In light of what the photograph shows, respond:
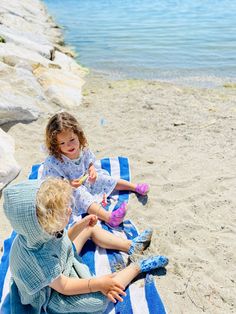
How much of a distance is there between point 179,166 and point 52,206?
2881 millimetres

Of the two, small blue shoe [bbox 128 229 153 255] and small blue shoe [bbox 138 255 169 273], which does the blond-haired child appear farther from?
small blue shoe [bbox 128 229 153 255]

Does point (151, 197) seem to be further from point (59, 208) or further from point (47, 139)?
point (59, 208)

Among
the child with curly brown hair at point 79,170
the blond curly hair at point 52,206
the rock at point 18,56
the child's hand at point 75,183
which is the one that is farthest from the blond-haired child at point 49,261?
the rock at point 18,56

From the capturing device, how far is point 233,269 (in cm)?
348

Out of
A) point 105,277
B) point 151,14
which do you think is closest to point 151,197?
point 105,277

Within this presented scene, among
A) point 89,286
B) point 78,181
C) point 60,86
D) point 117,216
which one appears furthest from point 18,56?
point 89,286

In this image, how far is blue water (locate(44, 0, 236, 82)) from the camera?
10932 millimetres

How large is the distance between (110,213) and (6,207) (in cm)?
161

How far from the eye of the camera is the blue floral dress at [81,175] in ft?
13.6

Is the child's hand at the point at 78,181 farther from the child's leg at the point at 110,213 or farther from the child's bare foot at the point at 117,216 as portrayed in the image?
the child's bare foot at the point at 117,216

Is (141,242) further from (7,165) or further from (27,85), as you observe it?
(27,85)

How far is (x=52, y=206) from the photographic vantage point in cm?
251

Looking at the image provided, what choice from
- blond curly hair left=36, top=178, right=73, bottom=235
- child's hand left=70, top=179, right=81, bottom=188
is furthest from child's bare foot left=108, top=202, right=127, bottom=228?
blond curly hair left=36, top=178, right=73, bottom=235

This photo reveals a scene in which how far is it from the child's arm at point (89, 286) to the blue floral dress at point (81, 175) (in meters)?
1.27
